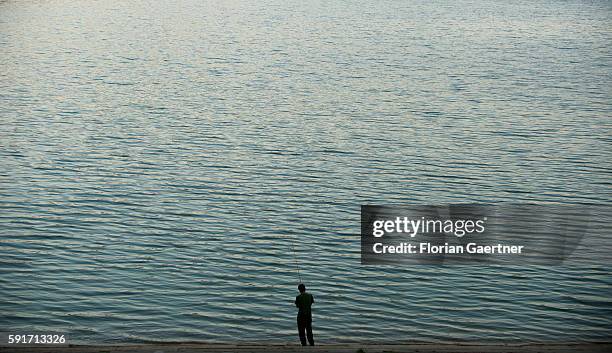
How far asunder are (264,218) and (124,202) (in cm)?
768

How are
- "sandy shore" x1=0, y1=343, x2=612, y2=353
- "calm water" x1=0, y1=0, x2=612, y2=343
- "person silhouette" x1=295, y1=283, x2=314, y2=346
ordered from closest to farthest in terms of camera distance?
"sandy shore" x1=0, y1=343, x2=612, y2=353 < "person silhouette" x1=295, y1=283, x2=314, y2=346 < "calm water" x1=0, y1=0, x2=612, y2=343

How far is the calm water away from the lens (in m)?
34.0

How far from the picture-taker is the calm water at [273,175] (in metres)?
34.0

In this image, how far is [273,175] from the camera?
176 feet

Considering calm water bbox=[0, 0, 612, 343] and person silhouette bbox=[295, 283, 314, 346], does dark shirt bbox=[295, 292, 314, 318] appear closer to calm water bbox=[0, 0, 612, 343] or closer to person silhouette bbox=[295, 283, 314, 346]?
person silhouette bbox=[295, 283, 314, 346]

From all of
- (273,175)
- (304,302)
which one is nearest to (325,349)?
(304,302)

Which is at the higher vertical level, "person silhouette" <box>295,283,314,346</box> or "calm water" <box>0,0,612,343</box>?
"calm water" <box>0,0,612,343</box>

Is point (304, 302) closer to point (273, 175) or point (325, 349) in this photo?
point (325, 349)

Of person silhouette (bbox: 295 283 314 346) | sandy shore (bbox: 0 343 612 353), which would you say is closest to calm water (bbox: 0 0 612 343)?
person silhouette (bbox: 295 283 314 346)

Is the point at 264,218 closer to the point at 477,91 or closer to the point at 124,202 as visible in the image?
the point at 124,202

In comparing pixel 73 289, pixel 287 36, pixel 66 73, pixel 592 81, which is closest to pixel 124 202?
pixel 73 289

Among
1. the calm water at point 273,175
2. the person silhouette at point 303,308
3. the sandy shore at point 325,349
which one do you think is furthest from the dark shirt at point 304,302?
the calm water at point 273,175

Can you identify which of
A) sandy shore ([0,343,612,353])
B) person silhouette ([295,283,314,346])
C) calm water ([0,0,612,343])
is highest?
calm water ([0,0,612,343])

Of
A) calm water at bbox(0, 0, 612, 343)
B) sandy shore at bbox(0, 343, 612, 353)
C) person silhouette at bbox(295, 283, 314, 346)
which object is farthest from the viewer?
calm water at bbox(0, 0, 612, 343)
